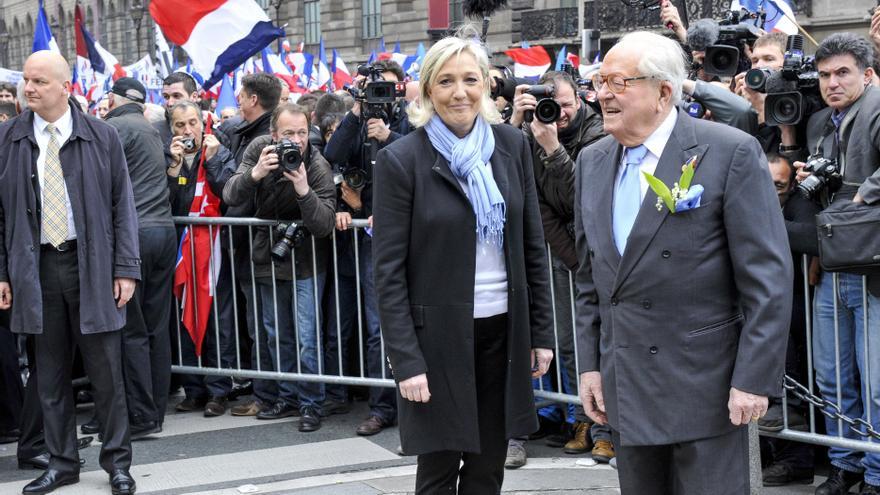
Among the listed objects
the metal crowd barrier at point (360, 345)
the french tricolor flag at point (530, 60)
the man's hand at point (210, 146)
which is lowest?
the metal crowd barrier at point (360, 345)

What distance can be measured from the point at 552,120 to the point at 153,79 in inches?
688

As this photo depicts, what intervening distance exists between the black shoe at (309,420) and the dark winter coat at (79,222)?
5.36 ft

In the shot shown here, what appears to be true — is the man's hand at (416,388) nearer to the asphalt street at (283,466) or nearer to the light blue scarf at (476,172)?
the light blue scarf at (476,172)

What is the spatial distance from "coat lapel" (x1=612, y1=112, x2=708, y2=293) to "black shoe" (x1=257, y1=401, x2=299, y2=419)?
4.47 metres

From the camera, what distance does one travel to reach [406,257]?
163 inches

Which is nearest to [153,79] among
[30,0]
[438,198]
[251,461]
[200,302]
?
[200,302]

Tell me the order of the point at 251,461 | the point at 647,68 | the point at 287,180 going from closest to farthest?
the point at 647,68, the point at 251,461, the point at 287,180

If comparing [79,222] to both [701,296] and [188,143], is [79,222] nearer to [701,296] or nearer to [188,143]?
[188,143]

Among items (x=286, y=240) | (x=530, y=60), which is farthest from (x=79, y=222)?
(x=530, y=60)

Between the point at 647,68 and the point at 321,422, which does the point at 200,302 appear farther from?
the point at 647,68

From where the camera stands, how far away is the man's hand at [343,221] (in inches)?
282

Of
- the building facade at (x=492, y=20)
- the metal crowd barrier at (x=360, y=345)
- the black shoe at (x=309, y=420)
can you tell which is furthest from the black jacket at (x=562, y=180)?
the building facade at (x=492, y=20)

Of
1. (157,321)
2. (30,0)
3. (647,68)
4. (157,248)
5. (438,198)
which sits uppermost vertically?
(30,0)

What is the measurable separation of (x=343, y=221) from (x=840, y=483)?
331 cm
